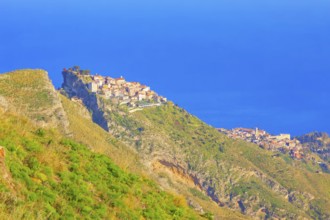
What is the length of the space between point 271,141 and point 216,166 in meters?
53.8

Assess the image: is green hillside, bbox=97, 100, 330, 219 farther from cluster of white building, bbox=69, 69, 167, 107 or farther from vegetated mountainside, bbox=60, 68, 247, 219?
vegetated mountainside, bbox=60, 68, 247, 219

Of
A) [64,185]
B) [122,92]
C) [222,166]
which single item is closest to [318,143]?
[122,92]

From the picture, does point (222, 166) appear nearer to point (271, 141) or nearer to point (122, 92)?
point (122, 92)

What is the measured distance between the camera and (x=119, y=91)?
100000mm

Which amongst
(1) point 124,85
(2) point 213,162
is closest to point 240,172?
(2) point 213,162

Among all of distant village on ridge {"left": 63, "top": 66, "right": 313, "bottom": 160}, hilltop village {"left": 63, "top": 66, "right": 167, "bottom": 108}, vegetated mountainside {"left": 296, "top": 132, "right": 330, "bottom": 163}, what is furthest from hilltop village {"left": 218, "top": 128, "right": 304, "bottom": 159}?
hilltop village {"left": 63, "top": 66, "right": 167, "bottom": 108}

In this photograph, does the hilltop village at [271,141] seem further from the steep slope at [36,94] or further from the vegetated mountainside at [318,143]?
the steep slope at [36,94]

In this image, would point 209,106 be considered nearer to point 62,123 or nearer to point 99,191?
point 62,123

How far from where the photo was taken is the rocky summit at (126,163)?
1222cm

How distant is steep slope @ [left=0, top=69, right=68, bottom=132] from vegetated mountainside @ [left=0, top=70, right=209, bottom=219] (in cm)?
2855

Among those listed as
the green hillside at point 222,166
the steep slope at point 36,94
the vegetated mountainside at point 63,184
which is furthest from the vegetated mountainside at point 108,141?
the vegetated mountainside at point 63,184

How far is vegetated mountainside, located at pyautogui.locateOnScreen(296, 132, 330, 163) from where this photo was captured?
133700mm

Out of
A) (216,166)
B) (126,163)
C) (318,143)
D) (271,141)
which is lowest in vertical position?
(126,163)

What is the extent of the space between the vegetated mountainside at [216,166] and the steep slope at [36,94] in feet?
63.4
